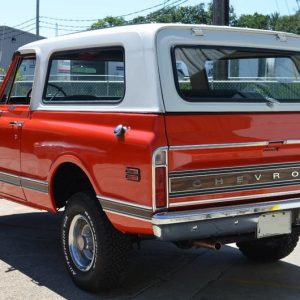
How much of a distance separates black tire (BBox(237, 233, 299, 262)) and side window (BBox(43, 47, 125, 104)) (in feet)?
6.54

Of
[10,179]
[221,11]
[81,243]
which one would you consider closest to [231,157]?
[81,243]

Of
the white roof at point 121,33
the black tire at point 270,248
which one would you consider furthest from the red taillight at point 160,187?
the black tire at point 270,248

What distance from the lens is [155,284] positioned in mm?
4957

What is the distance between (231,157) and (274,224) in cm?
65

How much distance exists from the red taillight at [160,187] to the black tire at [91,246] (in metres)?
0.69

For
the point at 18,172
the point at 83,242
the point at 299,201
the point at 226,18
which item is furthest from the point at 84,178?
the point at 226,18

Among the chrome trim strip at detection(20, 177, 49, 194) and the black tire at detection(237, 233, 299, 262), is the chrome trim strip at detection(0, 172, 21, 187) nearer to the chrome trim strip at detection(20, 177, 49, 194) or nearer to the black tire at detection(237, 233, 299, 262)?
the chrome trim strip at detection(20, 177, 49, 194)

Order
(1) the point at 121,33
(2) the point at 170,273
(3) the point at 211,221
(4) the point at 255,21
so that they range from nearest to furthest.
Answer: (3) the point at 211,221, (1) the point at 121,33, (2) the point at 170,273, (4) the point at 255,21

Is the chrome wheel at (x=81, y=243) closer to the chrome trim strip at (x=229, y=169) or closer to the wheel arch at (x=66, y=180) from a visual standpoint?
the wheel arch at (x=66, y=180)

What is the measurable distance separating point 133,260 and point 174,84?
2.23m

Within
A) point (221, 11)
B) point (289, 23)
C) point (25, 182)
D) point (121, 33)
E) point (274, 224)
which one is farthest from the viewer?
point (289, 23)

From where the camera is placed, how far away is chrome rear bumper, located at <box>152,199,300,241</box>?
12.8 feet

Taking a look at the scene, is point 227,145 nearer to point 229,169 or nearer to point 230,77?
point 229,169

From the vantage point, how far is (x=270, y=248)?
555cm
